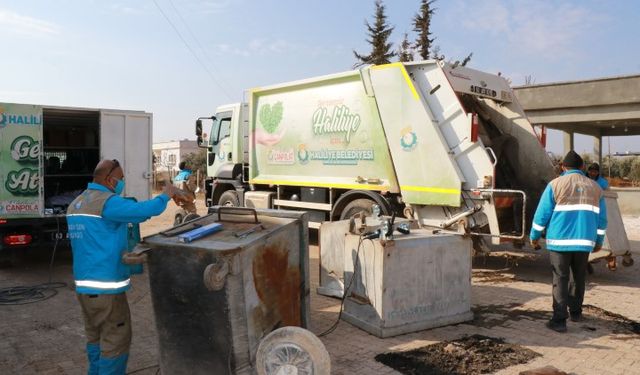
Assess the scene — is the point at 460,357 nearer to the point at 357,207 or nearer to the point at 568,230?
the point at 568,230

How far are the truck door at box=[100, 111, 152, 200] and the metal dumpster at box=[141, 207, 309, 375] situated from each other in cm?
426

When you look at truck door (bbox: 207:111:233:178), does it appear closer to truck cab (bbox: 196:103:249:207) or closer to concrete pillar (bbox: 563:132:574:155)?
truck cab (bbox: 196:103:249:207)

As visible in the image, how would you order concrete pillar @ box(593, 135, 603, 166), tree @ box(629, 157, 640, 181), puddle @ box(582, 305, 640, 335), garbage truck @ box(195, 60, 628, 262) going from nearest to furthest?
1. puddle @ box(582, 305, 640, 335)
2. garbage truck @ box(195, 60, 628, 262)
3. concrete pillar @ box(593, 135, 603, 166)
4. tree @ box(629, 157, 640, 181)

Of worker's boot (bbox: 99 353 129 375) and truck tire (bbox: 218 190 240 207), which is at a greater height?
truck tire (bbox: 218 190 240 207)

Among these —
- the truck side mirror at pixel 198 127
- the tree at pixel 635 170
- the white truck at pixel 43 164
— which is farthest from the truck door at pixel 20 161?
the tree at pixel 635 170

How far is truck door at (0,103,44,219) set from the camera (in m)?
6.52

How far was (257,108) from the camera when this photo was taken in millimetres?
9625

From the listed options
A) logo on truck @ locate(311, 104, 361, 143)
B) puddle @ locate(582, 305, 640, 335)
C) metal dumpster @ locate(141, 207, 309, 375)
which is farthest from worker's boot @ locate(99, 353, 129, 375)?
logo on truck @ locate(311, 104, 361, 143)

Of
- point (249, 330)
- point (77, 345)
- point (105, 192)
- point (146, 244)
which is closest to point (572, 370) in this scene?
point (249, 330)

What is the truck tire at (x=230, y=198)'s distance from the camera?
10.4 metres

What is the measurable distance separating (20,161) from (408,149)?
5.03 m

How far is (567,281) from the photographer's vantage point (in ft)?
15.2

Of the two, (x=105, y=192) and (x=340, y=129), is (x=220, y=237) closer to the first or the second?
(x=105, y=192)

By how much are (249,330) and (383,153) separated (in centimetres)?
462
